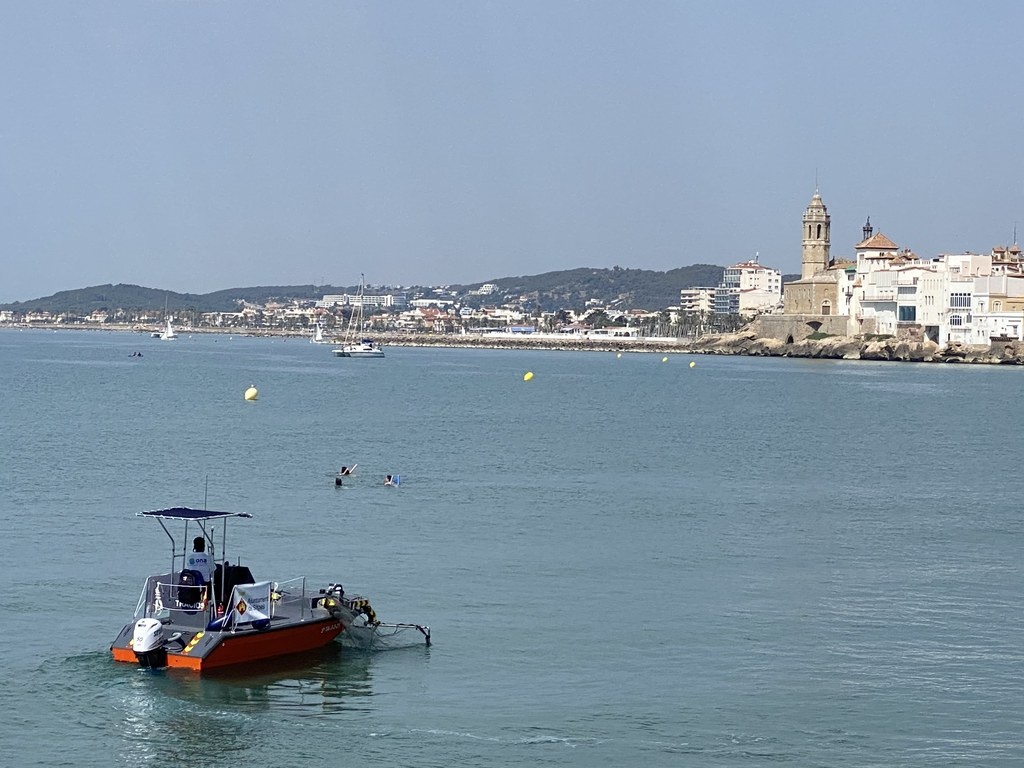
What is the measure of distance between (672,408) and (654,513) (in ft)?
130

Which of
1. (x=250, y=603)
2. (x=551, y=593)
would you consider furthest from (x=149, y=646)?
(x=551, y=593)

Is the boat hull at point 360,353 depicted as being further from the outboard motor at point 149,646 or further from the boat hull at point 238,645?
the outboard motor at point 149,646

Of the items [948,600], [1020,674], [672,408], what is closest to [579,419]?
[672,408]

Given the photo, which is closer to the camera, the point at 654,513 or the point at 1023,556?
the point at 1023,556

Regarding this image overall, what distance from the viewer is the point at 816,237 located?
173875mm

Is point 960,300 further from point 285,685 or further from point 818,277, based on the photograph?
point 285,685

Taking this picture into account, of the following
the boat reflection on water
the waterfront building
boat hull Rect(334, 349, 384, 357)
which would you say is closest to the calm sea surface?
the boat reflection on water

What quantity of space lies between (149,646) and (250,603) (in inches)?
54.0

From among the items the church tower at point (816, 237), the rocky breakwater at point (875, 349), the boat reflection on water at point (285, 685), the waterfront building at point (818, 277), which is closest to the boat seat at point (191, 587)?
the boat reflection on water at point (285, 685)

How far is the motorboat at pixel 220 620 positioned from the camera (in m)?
17.9

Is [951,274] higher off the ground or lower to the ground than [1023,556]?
higher

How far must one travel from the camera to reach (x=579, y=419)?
62000 millimetres

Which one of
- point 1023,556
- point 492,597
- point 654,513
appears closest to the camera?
point 492,597

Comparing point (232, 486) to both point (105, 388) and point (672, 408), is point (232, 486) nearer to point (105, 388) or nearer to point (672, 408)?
point (672, 408)
